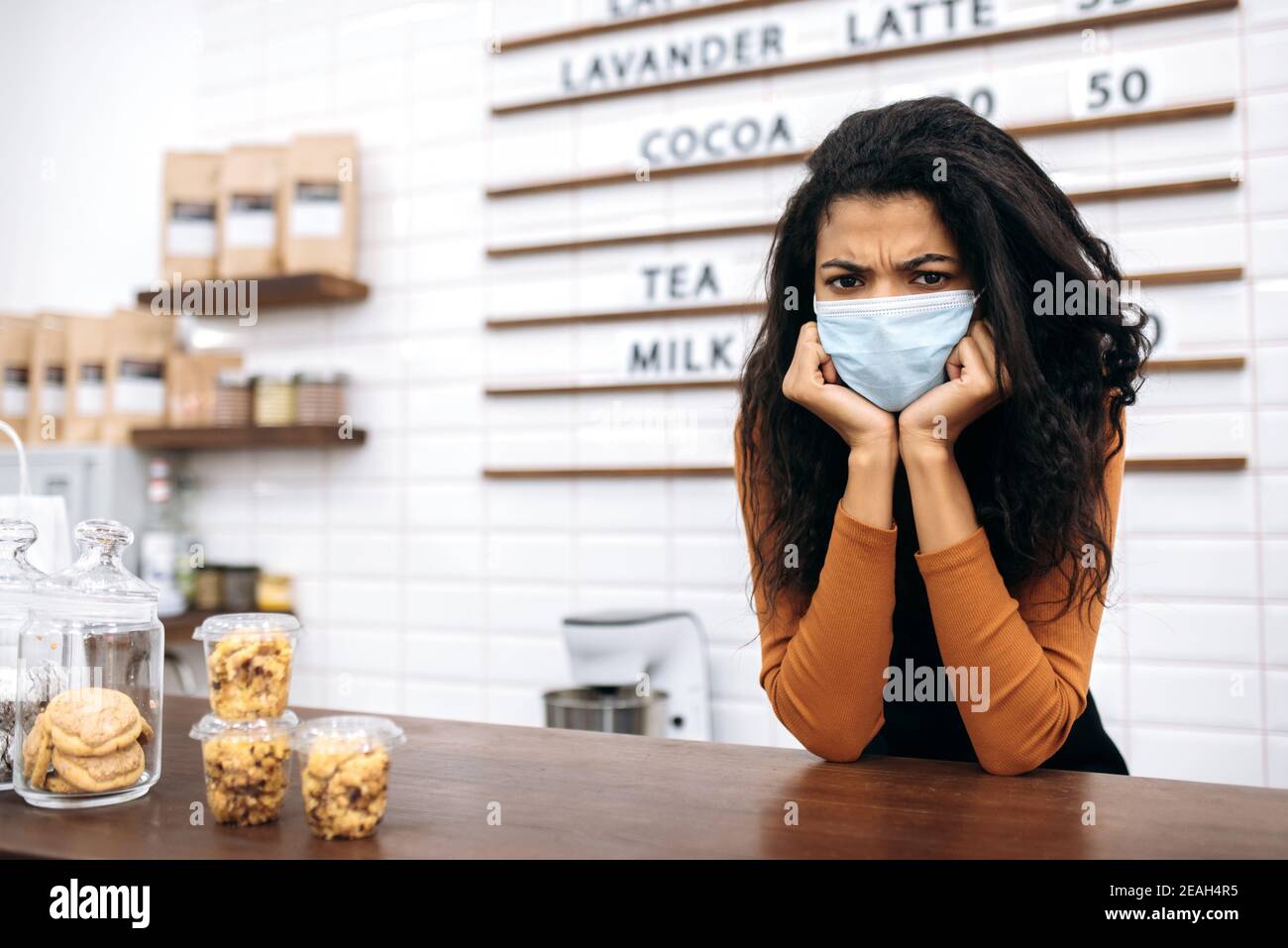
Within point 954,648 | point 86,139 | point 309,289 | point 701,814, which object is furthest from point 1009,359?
point 86,139

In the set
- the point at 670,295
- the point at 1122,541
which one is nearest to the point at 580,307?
the point at 670,295

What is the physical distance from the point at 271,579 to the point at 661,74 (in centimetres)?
180

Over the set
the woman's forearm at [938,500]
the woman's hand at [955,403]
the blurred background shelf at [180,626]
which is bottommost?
the blurred background shelf at [180,626]

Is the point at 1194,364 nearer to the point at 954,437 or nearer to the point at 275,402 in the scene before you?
the point at 954,437

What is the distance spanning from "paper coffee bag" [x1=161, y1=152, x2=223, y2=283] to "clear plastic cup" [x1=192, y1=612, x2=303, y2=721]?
2222 millimetres

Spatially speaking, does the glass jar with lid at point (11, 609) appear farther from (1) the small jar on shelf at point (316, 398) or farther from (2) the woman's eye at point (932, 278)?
(1) the small jar on shelf at point (316, 398)

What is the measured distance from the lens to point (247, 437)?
8.99ft

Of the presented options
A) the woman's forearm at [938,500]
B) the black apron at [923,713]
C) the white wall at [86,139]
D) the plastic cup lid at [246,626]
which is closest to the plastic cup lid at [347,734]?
the plastic cup lid at [246,626]

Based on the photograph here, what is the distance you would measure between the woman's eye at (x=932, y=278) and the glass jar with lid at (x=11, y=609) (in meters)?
1.07

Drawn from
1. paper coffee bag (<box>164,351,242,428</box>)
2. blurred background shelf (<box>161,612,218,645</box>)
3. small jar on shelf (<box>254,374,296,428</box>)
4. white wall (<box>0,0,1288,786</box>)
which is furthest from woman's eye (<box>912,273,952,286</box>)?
paper coffee bag (<box>164,351,242,428</box>)

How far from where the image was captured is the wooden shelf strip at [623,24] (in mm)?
2412

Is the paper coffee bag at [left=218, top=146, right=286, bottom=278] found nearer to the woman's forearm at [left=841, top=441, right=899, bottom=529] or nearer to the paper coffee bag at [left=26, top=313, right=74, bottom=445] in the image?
the paper coffee bag at [left=26, top=313, right=74, bottom=445]

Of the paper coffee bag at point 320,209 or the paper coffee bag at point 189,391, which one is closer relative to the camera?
the paper coffee bag at point 320,209

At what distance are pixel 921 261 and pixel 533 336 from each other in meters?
1.55
